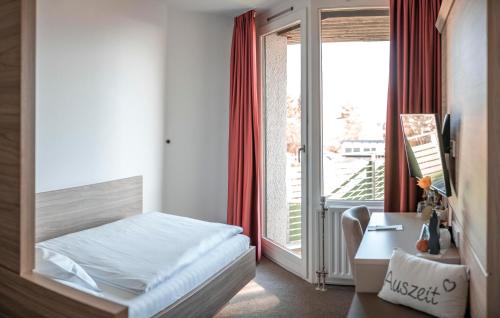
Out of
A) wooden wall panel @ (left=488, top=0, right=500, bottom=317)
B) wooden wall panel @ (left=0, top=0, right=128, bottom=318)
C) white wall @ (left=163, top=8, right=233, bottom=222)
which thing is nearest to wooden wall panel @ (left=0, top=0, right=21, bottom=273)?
wooden wall panel @ (left=0, top=0, right=128, bottom=318)

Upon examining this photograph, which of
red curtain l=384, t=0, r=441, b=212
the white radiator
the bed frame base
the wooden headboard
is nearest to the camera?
the bed frame base

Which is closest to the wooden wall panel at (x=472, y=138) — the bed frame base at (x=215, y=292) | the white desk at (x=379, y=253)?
the white desk at (x=379, y=253)

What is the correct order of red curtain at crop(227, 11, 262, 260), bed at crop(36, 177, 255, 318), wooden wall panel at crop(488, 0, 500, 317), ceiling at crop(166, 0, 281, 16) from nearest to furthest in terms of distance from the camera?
wooden wall panel at crop(488, 0, 500, 317), bed at crop(36, 177, 255, 318), ceiling at crop(166, 0, 281, 16), red curtain at crop(227, 11, 262, 260)

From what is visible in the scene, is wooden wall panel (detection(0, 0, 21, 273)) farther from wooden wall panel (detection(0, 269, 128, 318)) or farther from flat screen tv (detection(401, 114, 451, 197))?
flat screen tv (detection(401, 114, 451, 197))

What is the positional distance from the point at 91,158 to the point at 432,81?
267 cm

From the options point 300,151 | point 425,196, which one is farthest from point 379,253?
point 300,151

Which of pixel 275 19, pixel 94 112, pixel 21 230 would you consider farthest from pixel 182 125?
pixel 21 230

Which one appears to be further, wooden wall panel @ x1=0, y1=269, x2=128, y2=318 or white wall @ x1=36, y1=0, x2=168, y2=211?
white wall @ x1=36, y1=0, x2=168, y2=211

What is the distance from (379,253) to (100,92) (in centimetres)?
236

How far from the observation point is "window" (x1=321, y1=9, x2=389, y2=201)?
357 centimetres

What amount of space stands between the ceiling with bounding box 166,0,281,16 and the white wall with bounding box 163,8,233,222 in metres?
0.14

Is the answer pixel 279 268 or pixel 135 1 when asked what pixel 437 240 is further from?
pixel 135 1

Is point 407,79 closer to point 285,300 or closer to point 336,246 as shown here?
point 336,246

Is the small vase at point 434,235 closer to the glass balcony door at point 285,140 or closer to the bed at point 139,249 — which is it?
the bed at point 139,249
